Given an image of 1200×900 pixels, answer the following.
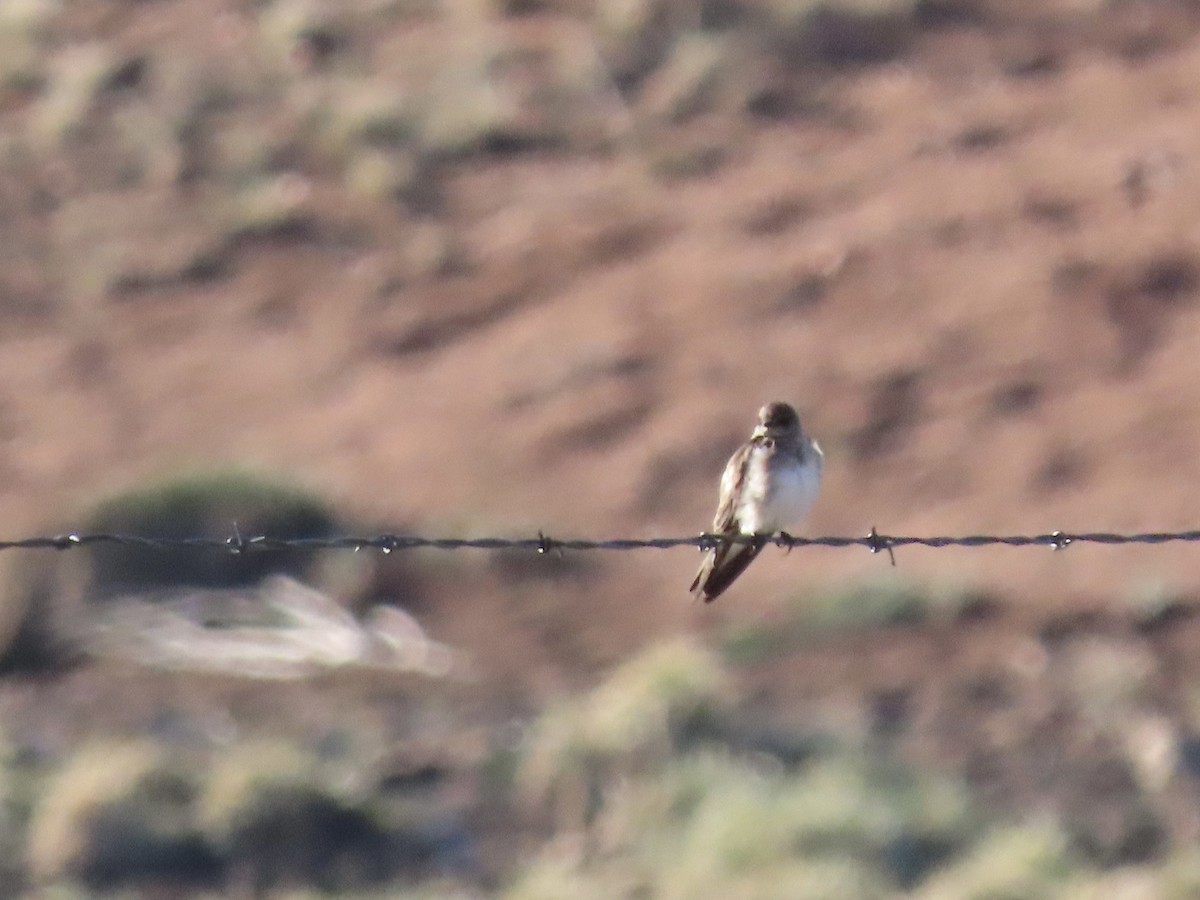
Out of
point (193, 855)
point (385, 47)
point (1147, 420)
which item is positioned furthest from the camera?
point (385, 47)

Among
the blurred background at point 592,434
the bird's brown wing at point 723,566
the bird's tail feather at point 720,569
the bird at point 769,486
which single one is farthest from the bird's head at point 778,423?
the blurred background at point 592,434

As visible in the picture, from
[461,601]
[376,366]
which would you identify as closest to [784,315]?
[376,366]

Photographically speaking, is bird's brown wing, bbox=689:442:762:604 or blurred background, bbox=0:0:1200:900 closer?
bird's brown wing, bbox=689:442:762:604

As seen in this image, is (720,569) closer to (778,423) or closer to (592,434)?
(778,423)

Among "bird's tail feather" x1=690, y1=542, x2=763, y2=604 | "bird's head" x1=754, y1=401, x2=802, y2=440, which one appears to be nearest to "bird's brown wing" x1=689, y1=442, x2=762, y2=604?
"bird's tail feather" x1=690, y1=542, x2=763, y2=604

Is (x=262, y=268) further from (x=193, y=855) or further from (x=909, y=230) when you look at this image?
(x=193, y=855)

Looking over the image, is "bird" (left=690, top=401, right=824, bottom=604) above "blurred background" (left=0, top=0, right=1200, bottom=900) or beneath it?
beneath

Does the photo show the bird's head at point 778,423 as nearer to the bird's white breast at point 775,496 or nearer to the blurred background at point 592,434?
the bird's white breast at point 775,496

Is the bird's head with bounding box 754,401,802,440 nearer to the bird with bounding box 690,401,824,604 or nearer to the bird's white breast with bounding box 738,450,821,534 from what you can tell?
the bird with bounding box 690,401,824,604
